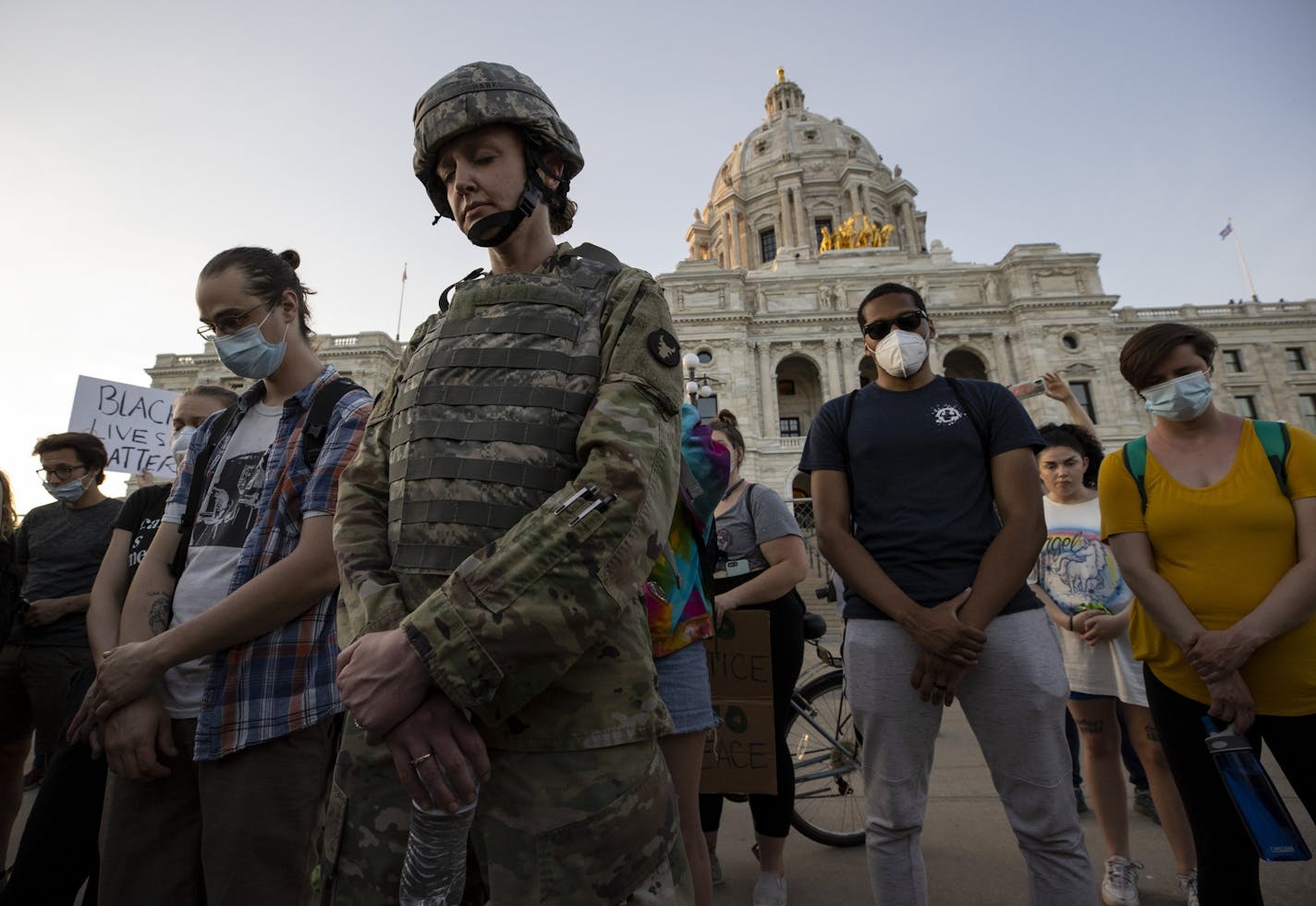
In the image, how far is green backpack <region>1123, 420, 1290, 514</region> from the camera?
2.55m

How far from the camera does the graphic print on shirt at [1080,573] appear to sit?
12.8 feet

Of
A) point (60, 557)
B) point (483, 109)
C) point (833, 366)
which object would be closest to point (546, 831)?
point (483, 109)

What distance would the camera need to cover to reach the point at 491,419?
4.97 ft

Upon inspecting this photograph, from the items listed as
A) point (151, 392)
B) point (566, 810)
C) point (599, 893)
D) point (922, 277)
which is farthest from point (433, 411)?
point (922, 277)

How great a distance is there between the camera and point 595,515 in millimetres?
1282

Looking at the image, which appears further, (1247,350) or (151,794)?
(1247,350)

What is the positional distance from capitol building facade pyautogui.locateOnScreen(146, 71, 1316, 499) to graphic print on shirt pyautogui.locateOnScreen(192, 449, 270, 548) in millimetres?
28195

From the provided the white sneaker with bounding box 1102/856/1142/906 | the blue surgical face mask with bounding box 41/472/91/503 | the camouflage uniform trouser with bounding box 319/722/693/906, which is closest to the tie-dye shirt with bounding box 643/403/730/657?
the camouflage uniform trouser with bounding box 319/722/693/906

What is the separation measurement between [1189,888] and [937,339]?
3700cm

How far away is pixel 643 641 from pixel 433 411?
0.75 metres

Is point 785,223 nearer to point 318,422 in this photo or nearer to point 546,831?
point 318,422

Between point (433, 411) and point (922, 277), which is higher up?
point (922, 277)

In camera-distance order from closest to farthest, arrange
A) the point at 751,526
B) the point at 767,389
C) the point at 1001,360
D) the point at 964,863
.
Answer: the point at 964,863 < the point at 751,526 < the point at 767,389 < the point at 1001,360

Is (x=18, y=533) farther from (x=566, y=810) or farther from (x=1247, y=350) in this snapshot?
(x=1247, y=350)
